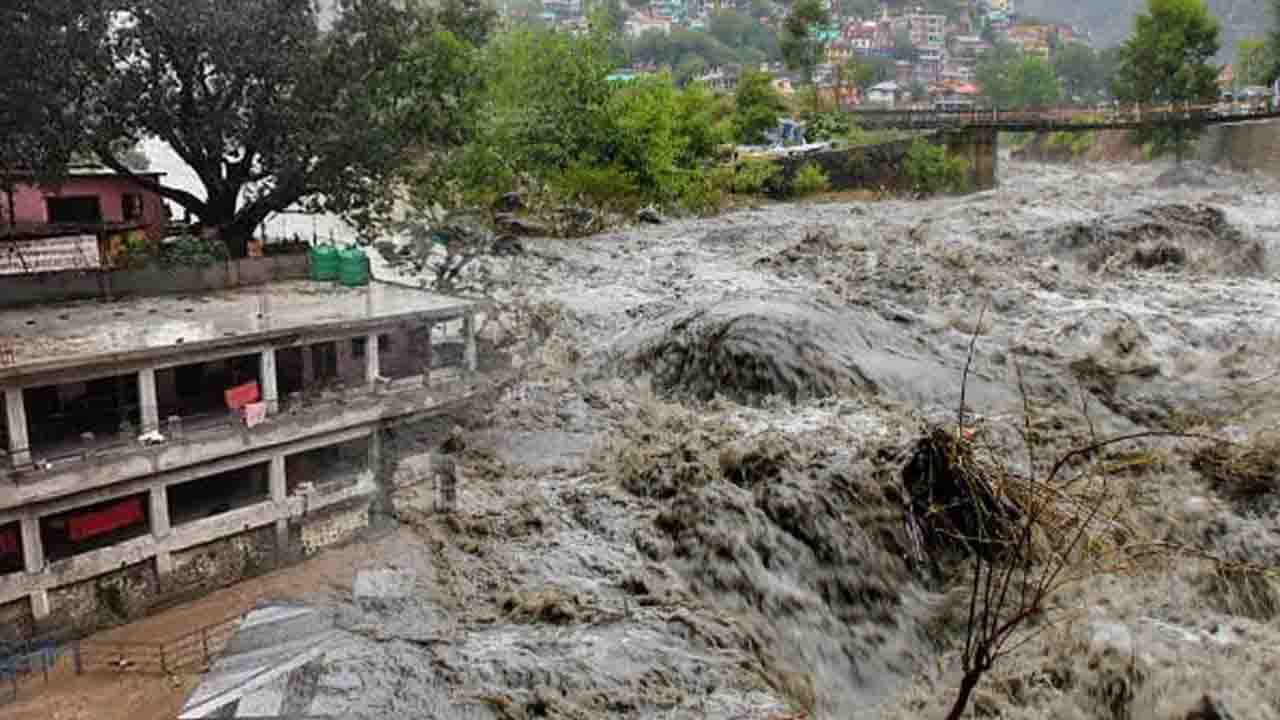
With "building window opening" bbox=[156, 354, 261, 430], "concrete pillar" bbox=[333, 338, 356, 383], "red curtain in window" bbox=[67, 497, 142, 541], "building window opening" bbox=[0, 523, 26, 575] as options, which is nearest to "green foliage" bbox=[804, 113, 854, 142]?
"concrete pillar" bbox=[333, 338, 356, 383]

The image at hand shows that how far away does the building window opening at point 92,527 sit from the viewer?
16.0 m

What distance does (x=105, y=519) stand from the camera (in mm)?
16266

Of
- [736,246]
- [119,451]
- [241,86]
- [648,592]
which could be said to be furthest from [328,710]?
[736,246]

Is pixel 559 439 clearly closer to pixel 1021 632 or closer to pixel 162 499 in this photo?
pixel 162 499

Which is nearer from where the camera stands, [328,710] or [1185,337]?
[328,710]

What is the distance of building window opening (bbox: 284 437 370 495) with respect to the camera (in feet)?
60.5

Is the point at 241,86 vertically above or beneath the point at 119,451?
above

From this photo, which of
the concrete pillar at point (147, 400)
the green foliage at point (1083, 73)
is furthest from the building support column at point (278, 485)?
the green foliage at point (1083, 73)

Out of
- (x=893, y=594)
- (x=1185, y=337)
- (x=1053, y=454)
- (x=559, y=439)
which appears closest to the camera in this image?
(x=893, y=594)

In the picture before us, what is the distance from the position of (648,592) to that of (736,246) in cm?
2267

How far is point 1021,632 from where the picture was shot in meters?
8.31

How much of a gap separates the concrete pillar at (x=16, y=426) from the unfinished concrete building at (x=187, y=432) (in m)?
0.02

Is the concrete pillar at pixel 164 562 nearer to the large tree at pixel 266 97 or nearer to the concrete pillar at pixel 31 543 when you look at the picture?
the concrete pillar at pixel 31 543

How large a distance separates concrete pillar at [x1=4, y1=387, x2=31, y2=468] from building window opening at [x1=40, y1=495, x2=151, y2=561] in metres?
0.95
